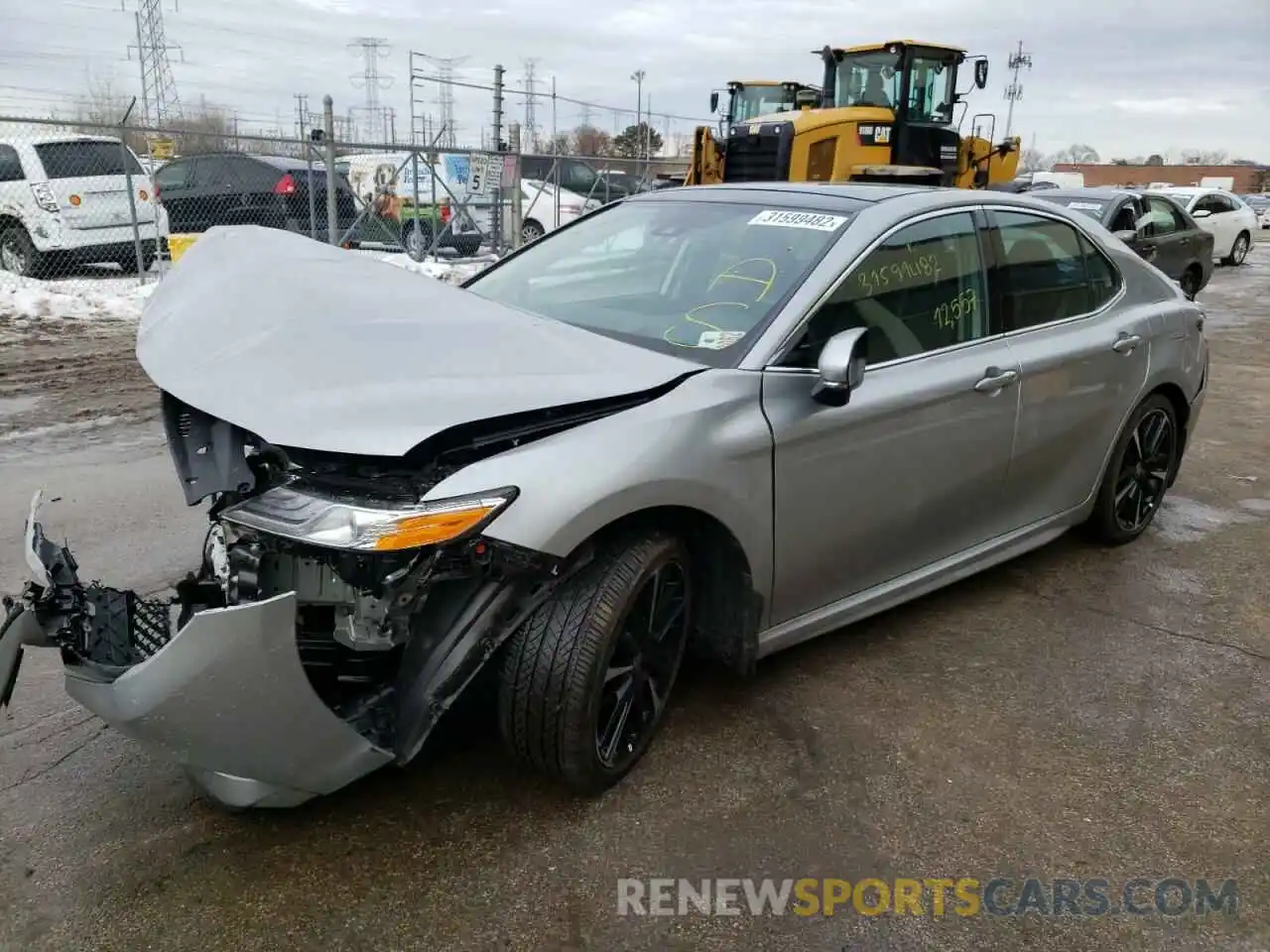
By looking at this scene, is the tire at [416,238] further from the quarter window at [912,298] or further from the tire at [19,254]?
the quarter window at [912,298]

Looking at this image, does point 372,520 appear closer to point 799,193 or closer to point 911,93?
point 799,193

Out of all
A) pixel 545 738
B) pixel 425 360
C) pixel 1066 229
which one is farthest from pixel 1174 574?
pixel 425 360

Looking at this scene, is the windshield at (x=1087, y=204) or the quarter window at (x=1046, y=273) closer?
the quarter window at (x=1046, y=273)

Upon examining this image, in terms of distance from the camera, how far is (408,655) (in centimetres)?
259

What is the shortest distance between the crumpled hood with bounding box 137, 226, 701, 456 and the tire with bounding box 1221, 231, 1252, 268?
2309cm

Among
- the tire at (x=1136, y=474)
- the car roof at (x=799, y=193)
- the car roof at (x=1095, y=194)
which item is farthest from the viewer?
the car roof at (x=1095, y=194)

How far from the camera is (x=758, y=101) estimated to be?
1750 centimetres

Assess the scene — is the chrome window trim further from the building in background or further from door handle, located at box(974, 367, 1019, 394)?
the building in background

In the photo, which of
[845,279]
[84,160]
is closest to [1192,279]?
[845,279]

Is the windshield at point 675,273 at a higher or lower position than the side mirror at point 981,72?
lower

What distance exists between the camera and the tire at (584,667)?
8.79 feet

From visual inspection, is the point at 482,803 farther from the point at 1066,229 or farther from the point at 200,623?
the point at 1066,229

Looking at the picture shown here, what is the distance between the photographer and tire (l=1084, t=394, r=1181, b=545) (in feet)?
15.5

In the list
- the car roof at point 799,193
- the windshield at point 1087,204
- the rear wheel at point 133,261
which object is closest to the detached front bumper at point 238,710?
the car roof at point 799,193
